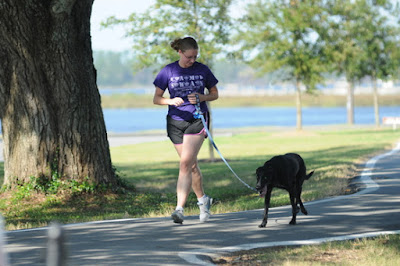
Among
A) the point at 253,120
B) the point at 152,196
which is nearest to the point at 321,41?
the point at 152,196

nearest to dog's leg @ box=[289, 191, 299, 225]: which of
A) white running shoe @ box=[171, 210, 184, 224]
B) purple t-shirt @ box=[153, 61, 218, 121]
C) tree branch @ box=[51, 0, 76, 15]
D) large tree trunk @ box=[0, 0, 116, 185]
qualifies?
white running shoe @ box=[171, 210, 184, 224]

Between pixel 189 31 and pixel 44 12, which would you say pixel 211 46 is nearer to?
pixel 189 31

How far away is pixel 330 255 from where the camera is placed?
6281 millimetres

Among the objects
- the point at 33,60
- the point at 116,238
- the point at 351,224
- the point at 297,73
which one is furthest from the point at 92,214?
the point at 297,73

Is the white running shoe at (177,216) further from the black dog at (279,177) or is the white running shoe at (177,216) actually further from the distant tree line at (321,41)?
the distant tree line at (321,41)

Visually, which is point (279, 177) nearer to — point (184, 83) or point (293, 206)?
point (293, 206)

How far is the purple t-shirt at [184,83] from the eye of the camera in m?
8.16

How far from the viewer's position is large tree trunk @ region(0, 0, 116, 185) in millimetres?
11109

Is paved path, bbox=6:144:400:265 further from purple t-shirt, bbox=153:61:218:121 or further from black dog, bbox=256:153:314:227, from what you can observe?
purple t-shirt, bbox=153:61:218:121

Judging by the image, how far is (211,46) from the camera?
2367cm

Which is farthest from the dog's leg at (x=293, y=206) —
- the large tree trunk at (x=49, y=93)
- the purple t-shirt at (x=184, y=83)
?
the large tree trunk at (x=49, y=93)

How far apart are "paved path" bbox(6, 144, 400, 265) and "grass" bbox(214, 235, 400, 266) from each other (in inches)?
9.5

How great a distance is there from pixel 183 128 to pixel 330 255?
2.60m

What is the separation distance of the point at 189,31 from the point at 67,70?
487 inches
